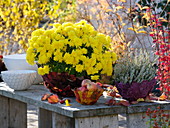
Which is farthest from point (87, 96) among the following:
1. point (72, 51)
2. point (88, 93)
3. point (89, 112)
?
point (72, 51)

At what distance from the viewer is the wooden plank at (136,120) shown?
2.84m

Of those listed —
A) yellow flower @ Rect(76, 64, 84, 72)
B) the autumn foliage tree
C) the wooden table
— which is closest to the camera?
the wooden table

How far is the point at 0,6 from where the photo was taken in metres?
7.16

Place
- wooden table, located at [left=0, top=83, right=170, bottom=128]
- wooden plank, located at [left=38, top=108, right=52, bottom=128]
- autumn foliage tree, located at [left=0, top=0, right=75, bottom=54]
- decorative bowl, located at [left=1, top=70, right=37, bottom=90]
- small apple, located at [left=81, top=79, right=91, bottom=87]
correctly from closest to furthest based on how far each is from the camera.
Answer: wooden table, located at [left=0, top=83, right=170, bottom=128] < small apple, located at [left=81, top=79, right=91, bottom=87] < decorative bowl, located at [left=1, top=70, right=37, bottom=90] < wooden plank, located at [left=38, top=108, right=52, bottom=128] < autumn foliage tree, located at [left=0, top=0, right=75, bottom=54]

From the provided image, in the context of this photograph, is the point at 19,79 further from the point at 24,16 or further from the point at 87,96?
the point at 24,16

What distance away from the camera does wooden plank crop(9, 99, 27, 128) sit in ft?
13.7

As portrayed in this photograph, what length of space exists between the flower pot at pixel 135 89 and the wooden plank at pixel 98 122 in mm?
177

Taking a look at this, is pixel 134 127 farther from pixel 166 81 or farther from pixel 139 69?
pixel 166 81

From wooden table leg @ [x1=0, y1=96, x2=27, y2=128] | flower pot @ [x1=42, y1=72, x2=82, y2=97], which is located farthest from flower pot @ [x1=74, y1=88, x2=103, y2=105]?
wooden table leg @ [x1=0, y1=96, x2=27, y2=128]

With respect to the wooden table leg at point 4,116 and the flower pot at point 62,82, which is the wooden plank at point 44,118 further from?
the flower pot at point 62,82

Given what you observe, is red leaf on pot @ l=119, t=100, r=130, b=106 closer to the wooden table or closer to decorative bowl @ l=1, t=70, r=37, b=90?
the wooden table

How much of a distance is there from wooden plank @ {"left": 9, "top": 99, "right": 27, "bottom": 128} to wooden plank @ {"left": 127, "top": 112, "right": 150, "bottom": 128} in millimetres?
1663

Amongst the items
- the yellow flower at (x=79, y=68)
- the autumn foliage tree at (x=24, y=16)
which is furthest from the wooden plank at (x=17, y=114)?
the autumn foliage tree at (x=24, y=16)

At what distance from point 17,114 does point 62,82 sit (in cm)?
134
